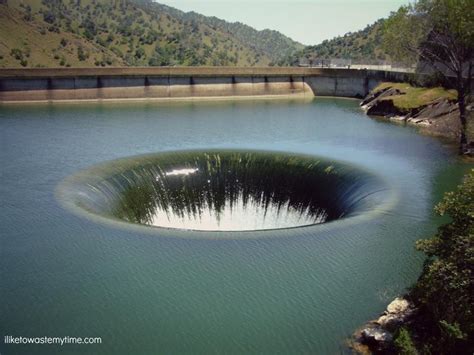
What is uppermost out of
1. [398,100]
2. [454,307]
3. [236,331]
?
[398,100]

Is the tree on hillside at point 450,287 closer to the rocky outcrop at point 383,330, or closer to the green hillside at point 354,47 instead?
the rocky outcrop at point 383,330

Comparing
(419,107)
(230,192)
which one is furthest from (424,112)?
(230,192)

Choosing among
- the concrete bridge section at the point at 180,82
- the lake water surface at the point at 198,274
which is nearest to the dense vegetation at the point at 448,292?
the lake water surface at the point at 198,274

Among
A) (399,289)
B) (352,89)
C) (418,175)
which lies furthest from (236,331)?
(352,89)

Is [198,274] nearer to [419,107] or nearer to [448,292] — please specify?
[448,292]

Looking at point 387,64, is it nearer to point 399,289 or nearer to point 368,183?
point 368,183

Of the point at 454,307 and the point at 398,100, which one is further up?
the point at 398,100
